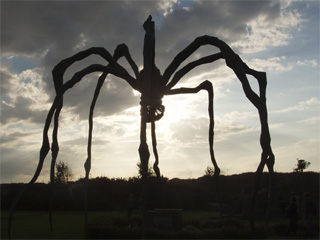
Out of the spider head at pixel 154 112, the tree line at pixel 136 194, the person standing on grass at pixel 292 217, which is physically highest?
the spider head at pixel 154 112

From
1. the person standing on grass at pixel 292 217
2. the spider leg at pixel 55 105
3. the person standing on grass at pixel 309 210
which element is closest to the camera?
the spider leg at pixel 55 105

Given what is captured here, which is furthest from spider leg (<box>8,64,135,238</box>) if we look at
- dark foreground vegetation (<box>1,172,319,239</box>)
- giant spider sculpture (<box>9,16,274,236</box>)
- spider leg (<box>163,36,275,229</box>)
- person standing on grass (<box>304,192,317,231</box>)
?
dark foreground vegetation (<box>1,172,319,239</box>)

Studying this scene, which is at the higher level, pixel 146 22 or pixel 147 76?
pixel 146 22

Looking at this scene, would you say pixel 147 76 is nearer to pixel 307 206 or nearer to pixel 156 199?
pixel 307 206

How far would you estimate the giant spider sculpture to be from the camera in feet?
A: 12.9

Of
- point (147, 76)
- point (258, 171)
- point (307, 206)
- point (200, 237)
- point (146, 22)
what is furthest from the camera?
point (307, 206)

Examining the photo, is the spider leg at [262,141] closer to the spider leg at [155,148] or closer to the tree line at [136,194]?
the spider leg at [155,148]

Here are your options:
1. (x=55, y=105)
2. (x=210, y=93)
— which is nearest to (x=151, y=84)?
(x=210, y=93)

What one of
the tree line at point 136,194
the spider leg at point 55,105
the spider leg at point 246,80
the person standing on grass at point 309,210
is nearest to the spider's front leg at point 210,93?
the spider leg at point 246,80

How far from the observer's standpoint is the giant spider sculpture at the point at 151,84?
3935mm

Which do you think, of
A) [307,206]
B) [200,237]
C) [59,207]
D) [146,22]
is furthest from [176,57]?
[59,207]

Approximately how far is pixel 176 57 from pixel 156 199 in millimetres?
20845

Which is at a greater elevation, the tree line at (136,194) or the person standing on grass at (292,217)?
the tree line at (136,194)

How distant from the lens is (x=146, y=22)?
548cm
